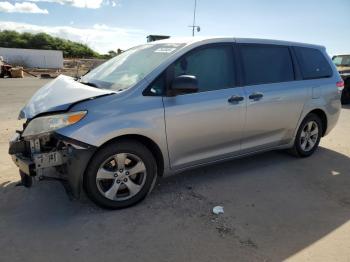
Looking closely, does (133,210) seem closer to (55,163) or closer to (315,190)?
(55,163)

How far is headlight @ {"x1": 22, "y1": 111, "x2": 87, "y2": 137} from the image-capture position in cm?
342

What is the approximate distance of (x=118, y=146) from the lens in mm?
3623

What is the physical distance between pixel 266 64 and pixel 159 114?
6.31 ft

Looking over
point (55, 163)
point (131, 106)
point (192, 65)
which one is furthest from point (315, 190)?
point (55, 163)

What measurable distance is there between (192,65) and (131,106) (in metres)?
0.94

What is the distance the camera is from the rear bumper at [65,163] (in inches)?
135

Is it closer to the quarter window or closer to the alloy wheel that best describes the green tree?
the quarter window

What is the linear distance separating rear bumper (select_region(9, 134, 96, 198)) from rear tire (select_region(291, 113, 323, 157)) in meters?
3.36

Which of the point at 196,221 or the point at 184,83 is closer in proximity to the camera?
the point at 196,221

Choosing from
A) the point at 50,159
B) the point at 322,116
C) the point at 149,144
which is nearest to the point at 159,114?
the point at 149,144

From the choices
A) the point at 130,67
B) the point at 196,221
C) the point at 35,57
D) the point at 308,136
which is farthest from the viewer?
the point at 35,57

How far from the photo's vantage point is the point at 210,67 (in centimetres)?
430

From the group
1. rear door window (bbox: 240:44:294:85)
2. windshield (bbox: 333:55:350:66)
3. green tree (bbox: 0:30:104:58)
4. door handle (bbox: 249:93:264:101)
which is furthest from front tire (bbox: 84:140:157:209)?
green tree (bbox: 0:30:104:58)

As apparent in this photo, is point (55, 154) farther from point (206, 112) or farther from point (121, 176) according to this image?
point (206, 112)
